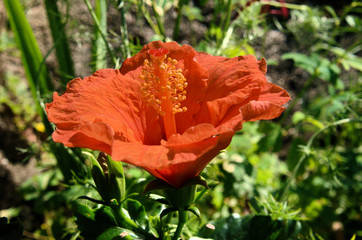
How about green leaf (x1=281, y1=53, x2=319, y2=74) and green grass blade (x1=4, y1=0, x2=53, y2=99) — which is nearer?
green grass blade (x1=4, y1=0, x2=53, y2=99)

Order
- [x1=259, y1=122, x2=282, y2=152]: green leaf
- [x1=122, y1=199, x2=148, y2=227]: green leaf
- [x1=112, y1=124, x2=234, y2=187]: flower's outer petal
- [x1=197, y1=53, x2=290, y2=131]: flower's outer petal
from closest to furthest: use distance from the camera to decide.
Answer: [x1=112, y1=124, x2=234, y2=187]: flower's outer petal → [x1=197, y1=53, x2=290, y2=131]: flower's outer petal → [x1=122, y1=199, x2=148, y2=227]: green leaf → [x1=259, y1=122, x2=282, y2=152]: green leaf

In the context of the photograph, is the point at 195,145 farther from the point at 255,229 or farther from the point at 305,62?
the point at 305,62

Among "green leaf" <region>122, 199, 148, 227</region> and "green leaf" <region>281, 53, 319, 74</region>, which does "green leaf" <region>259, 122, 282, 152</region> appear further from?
"green leaf" <region>122, 199, 148, 227</region>

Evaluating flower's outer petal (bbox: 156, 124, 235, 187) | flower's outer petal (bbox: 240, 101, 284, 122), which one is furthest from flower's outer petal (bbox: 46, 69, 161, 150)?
flower's outer petal (bbox: 240, 101, 284, 122)

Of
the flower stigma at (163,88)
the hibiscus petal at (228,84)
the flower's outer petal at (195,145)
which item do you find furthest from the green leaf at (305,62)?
the flower's outer petal at (195,145)

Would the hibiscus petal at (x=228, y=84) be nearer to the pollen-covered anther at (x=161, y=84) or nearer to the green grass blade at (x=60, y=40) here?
the pollen-covered anther at (x=161, y=84)

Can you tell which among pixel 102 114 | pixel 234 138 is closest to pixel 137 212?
pixel 102 114
